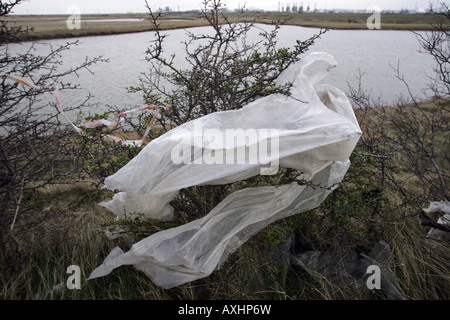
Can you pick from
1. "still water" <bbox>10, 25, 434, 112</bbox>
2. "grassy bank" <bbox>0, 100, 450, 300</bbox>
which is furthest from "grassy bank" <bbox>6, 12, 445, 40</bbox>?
"grassy bank" <bbox>0, 100, 450, 300</bbox>

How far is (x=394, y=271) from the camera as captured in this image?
1.97m

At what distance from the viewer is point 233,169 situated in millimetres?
1465

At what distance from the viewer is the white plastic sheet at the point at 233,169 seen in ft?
4.88

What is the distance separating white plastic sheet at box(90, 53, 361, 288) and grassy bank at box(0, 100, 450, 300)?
168 mm

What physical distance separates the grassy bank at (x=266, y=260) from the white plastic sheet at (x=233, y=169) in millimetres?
168
